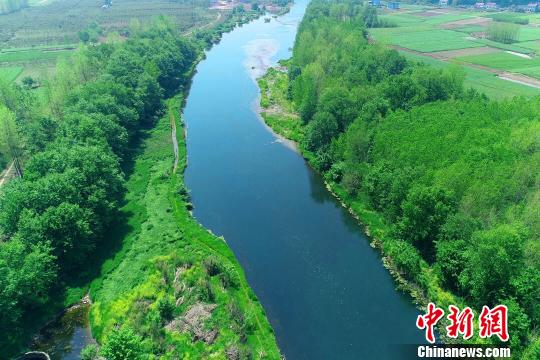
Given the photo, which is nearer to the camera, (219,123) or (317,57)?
(219,123)

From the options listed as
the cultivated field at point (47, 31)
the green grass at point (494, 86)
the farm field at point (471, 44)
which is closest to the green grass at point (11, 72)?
the cultivated field at point (47, 31)

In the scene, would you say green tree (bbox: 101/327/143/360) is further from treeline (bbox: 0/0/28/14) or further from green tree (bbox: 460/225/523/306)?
treeline (bbox: 0/0/28/14)

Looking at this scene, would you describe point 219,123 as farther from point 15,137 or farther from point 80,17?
point 80,17

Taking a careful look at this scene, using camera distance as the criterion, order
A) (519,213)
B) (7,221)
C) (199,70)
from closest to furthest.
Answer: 1. (519,213)
2. (7,221)
3. (199,70)

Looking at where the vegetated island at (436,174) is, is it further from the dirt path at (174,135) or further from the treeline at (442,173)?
the dirt path at (174,135)

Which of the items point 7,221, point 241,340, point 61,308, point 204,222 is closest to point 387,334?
point 241,340

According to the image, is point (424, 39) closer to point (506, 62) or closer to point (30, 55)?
point (506, 62)
